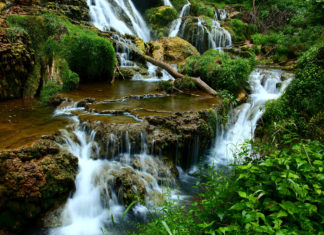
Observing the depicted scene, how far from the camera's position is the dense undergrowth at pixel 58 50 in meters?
8.82

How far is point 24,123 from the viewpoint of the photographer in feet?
18.9

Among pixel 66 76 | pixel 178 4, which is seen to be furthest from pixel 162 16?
pixel 66 76

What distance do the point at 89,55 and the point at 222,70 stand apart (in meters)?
6.53

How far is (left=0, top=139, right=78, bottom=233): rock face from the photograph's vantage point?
3.81 m

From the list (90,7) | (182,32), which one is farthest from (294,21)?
(90,7)

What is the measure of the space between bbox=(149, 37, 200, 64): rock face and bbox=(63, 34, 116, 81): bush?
595cm

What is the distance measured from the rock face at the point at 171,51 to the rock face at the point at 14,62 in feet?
31.1

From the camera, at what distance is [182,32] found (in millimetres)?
20641

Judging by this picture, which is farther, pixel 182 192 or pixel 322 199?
pixel 182 192

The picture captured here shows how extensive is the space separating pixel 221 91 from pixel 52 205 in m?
7.59

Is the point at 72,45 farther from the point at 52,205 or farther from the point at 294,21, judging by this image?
the point at 294,21

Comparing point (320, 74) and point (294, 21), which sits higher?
point (294, 21)

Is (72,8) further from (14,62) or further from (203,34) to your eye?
(203,34)

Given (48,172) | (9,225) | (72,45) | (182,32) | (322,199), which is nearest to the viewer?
(322,199)
